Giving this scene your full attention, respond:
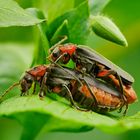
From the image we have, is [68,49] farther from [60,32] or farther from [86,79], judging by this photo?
[86,79]

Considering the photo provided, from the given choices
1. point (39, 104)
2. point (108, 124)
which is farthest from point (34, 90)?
point (108, 124)

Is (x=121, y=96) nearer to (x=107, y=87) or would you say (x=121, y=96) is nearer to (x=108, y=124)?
(x=107, y=87)

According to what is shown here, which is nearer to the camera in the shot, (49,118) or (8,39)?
(49,118)

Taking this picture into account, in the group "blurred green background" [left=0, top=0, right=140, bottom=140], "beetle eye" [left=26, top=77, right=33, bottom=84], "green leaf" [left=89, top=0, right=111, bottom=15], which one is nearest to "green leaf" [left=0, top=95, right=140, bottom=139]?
"beetle eye" [left=26, top=77, right=33, bottom=84]

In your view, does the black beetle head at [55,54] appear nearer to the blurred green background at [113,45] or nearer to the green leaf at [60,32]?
the green leaf at [60,32]

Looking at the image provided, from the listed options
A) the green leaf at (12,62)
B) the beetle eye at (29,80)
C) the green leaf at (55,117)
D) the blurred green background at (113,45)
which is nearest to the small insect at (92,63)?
the beetle eye at (29,80)

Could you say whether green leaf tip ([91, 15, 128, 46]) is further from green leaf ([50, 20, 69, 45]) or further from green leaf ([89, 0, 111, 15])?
green leaf ([50, 20, 69, 45])
